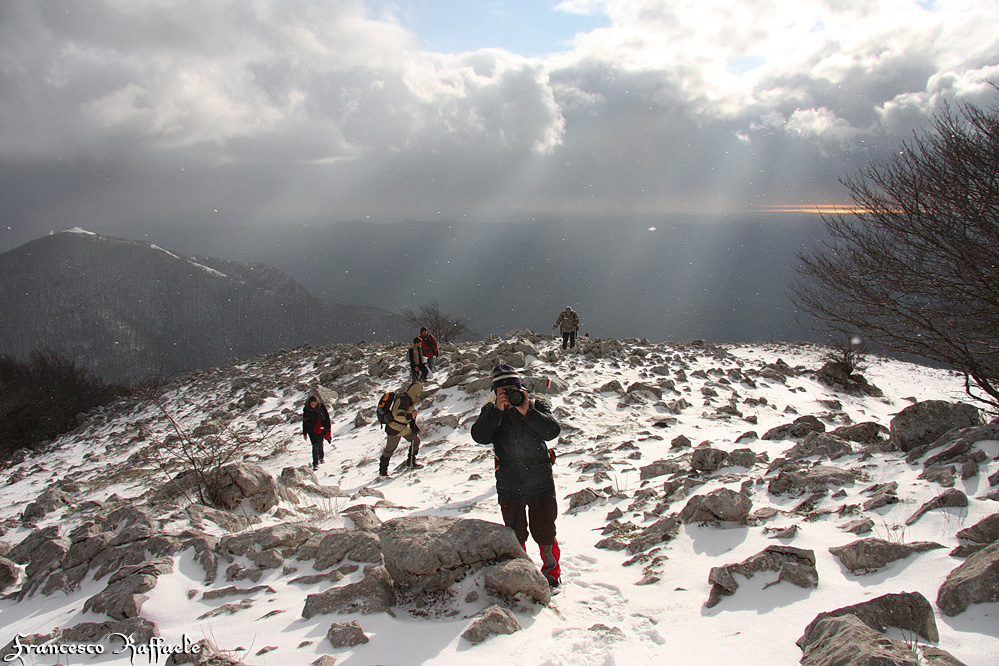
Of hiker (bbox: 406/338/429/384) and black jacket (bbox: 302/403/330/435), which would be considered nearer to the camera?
black jacket (bbox: 302/403/330/435)

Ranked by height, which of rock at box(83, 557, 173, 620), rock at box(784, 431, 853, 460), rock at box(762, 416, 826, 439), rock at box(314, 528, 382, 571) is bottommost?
rock at box(762, 416, 826, 439)

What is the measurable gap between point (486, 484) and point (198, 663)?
18.1 feet

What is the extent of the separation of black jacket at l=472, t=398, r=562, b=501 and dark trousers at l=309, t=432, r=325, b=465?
7457mm

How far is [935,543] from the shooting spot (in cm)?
342

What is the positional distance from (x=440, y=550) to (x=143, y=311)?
686ft

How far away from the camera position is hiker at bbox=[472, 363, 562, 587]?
13.2 ft

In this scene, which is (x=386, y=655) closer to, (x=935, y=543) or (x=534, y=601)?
(x=534, y=601)

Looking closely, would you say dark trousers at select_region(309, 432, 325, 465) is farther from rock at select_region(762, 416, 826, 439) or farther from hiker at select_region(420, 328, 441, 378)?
rock at select_region(762, 416, 826, 439)

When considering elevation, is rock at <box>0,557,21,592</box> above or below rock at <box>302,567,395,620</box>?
below

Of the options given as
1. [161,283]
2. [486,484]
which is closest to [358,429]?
[486,484]

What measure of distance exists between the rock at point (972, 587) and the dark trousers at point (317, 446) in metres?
10.0

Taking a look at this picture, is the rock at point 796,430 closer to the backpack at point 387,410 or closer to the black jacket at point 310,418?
the backpack at point 387,410

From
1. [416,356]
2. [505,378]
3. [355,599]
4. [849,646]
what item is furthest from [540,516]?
[416,356]

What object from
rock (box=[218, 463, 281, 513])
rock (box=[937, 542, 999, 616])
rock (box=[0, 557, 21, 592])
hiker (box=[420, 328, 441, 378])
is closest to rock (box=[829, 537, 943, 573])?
rock (box=[937, 542, 999, 616])
